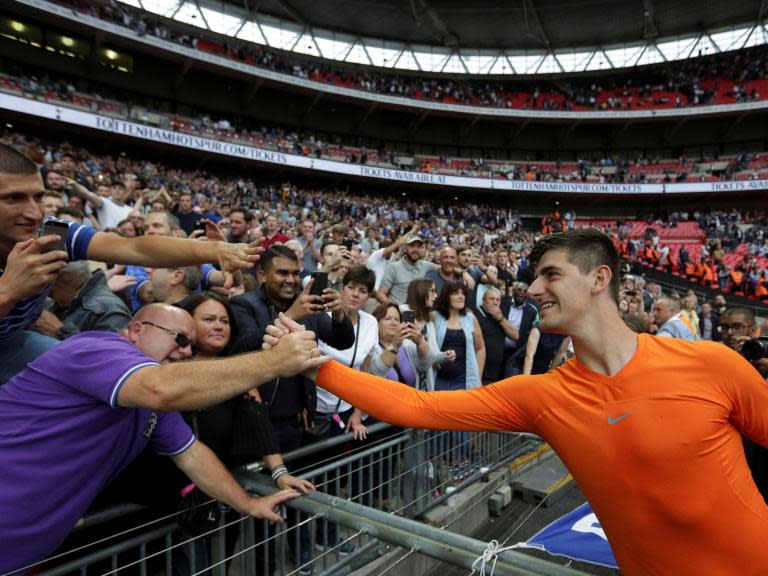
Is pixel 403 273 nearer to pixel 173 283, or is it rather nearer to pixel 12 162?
pixel 173 283

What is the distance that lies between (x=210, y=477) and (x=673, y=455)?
1578 millimetres

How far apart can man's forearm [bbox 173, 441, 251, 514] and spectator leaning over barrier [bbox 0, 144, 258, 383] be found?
2.34 feet

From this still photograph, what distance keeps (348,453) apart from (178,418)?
1.23 metres

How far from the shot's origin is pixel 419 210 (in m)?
26.7

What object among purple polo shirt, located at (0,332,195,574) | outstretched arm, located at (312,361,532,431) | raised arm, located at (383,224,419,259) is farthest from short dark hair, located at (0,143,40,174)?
raised arm, located at (383,224,419,259)

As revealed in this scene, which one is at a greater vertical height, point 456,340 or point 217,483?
point 456,340

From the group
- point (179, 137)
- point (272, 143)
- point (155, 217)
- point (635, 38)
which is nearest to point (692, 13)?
point (635, 38)

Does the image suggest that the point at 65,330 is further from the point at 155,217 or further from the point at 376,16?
the point at 376,16

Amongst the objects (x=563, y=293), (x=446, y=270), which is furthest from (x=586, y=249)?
(x=446, y=270)

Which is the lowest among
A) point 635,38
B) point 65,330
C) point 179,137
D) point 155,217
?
point 65,330

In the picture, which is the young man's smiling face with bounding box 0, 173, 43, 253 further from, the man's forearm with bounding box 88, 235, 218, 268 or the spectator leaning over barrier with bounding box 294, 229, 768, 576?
the spectator leaning over barrier with bounding box 294, 229, 768, 576

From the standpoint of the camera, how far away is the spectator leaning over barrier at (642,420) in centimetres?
140

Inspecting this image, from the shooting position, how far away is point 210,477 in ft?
5.62

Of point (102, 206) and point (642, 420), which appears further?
point (102, 206)
